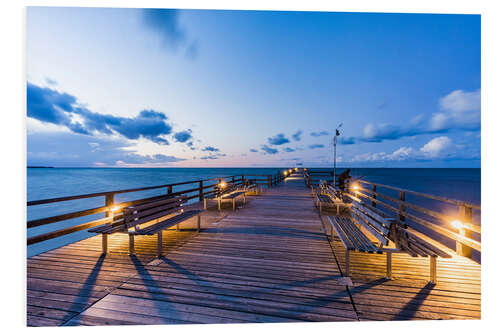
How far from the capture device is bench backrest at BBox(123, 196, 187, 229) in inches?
123

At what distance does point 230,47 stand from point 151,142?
3335 inches

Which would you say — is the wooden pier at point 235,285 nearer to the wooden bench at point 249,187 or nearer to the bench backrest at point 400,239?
the bench backrest at point 400,239

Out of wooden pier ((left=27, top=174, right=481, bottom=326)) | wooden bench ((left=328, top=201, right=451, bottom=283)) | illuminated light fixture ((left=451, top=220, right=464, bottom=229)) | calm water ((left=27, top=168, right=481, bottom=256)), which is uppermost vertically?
illuminated light fixture ((left=451, top=220, right=464, bottom=229))

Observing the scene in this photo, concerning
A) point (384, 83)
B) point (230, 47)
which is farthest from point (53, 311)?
point (384, 83)

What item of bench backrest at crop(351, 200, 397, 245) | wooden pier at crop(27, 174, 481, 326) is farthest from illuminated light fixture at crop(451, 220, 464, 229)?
bench backrest at crop(351, 200, 397, 245)

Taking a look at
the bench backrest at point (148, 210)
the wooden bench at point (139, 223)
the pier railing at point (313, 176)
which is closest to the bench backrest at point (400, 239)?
the wooden bench at point (139, 223)

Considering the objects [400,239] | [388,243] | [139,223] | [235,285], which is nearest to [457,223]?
[400,239]

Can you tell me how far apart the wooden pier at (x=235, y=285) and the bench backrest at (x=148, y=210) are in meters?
0.49

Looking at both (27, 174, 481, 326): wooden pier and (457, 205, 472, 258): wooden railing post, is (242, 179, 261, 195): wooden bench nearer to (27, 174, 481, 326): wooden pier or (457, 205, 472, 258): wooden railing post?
(27, 174, 481, 326): wooden pier

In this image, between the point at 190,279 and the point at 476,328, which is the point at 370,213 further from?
the point at 190,279

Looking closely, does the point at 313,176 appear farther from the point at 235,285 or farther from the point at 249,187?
the point at 235,285

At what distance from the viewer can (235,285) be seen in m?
2.29

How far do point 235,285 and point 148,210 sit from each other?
2.06 meters

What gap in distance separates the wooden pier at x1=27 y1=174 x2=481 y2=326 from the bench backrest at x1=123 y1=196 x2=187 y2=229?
0.49 metres
